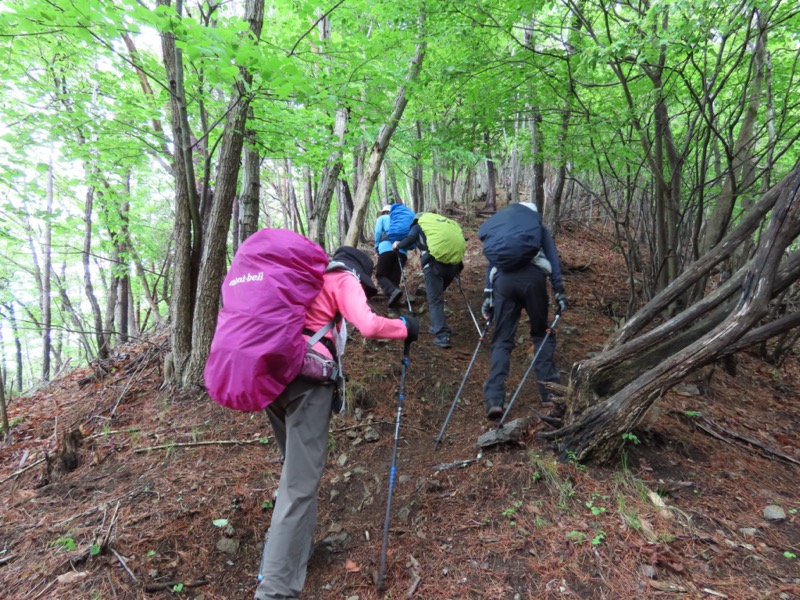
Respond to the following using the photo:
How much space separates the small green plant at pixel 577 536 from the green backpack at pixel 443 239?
4359 mm

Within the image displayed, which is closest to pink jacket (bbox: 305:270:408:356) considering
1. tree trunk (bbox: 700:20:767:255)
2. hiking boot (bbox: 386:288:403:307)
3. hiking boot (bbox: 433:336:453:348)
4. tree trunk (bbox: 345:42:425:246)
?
hiking boot (bbox: 433:336:453:348)

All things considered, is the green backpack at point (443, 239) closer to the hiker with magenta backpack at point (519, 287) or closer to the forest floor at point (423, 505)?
the hiker with magenta backpack at point (519, 287)

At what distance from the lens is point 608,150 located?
6473mm

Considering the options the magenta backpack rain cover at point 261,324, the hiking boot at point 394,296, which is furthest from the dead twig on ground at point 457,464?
the hiking boot at point 394,296

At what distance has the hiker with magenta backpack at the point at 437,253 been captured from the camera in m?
6.27

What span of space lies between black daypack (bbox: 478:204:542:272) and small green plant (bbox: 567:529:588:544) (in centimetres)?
273

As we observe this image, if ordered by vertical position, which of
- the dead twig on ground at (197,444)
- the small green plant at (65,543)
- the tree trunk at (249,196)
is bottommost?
the small green plant at (65,543)

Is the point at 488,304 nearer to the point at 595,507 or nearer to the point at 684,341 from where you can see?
the point at 684,341

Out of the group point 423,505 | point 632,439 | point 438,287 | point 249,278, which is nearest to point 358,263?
point 249,278

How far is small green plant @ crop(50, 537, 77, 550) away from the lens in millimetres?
2959

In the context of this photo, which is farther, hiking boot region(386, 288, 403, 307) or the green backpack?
hiking boot region(386, 288, 403, 307)

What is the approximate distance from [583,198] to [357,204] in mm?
13345

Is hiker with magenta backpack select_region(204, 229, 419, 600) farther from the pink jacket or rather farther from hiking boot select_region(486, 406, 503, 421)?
hiking boot select_region(486, 406, 503, 421)

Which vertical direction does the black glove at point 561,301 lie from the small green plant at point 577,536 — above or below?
above
